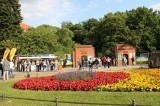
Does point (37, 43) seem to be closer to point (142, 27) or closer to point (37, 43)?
point (37, 43)

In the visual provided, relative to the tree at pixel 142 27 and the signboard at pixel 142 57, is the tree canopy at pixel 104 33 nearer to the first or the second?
the tree at pixel 142 27

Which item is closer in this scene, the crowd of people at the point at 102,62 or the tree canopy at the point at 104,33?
the crowd of people at the point at 102,62

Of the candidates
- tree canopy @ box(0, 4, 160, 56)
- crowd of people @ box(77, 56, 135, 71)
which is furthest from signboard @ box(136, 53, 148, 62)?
tree canopy @ box(0, 4, 160, 56)

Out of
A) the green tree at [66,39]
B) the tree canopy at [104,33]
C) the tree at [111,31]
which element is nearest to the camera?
the tree canopy at [104,33]

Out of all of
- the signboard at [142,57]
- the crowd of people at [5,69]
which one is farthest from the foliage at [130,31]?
the crowd of people at [5,69]

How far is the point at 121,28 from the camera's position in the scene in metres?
76.7

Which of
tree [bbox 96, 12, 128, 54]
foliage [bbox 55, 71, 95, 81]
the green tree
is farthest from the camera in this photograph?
the green tree

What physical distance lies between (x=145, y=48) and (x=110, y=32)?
861 cm

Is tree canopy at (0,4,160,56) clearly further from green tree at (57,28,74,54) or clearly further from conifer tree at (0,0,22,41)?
green tree at (57,28,74,54)

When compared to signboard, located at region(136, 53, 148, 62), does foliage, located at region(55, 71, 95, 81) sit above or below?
below

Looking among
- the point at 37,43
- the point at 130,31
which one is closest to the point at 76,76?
the point at 37,43

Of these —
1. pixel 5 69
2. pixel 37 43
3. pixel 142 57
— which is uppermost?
pixel 37 43

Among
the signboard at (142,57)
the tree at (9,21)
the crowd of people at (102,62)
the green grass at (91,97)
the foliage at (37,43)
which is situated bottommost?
the green grass at (91,97)

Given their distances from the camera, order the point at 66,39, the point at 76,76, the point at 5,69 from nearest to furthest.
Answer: the point at 76,76
the point at 5,69
the point at 66,39
